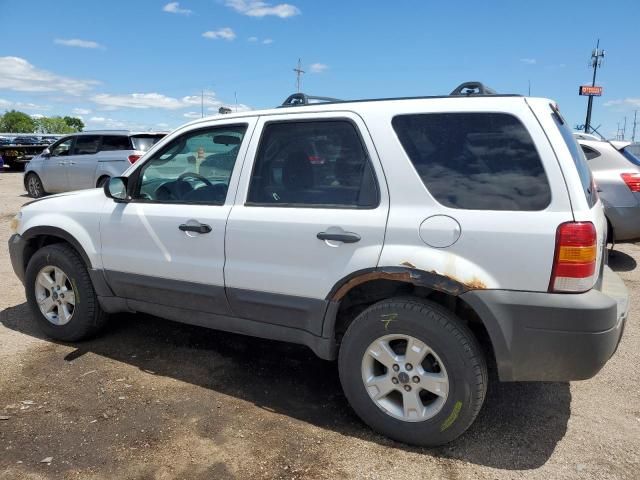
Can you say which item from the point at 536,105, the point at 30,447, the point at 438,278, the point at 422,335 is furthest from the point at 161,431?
the point at 536,105

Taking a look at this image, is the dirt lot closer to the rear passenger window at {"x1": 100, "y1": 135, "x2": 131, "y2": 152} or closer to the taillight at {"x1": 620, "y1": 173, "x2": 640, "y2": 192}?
the taillight at {"x1": 620, "y1": 173, "x2": 640, "y2": 192}

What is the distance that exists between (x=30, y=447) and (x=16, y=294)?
3.15m

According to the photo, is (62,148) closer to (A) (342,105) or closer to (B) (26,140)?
(B) (26,140)

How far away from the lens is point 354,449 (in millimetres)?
2834

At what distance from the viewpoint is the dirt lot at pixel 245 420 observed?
106 inches

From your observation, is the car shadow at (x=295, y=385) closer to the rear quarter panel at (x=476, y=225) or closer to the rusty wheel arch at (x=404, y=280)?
the rusty wheel arch at (x=404, y=280)

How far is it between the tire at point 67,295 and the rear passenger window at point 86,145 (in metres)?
8.52

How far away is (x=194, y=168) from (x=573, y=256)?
253 centimetres

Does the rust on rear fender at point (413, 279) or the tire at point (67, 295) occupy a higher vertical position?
the rust on rear fender at point (413, 279)

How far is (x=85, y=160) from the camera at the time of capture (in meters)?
12.0

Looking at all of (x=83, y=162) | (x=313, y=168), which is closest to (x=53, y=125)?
(x=83, y=162)

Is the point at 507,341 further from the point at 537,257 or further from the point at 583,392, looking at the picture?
the point at 583,392

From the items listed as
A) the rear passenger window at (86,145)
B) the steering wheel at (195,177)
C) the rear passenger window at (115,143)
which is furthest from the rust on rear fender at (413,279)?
the rear passenger window at (86,145)

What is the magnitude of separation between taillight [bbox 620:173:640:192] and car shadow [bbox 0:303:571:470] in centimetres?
385
